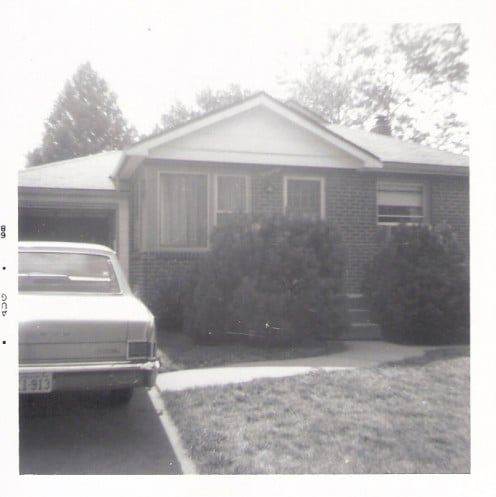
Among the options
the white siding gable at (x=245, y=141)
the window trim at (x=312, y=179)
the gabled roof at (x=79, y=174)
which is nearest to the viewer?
the gabled roof at (x=79, y=174)

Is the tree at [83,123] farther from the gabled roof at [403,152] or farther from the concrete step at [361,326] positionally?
the concrete step at [361,326]

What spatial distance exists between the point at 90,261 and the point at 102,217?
173 inches

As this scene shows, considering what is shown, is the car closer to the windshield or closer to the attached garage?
the windshield

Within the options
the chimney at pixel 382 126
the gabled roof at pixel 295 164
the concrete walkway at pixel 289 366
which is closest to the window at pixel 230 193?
the gabled roof at pixel 295 164

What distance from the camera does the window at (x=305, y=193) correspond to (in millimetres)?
8781

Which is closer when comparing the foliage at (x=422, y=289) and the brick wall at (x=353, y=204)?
the foliage at (x=422, y=289)

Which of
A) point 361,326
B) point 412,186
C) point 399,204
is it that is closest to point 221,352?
point 361,326

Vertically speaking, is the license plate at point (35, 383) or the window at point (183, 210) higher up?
the window at point (183, 210)

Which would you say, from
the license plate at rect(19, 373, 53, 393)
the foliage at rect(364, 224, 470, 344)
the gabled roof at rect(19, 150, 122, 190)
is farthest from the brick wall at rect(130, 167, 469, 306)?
the license plate at rect(19, 373, 53, 393)

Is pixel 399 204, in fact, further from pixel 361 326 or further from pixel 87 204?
pixel 87 204

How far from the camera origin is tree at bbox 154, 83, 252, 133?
9.66 m

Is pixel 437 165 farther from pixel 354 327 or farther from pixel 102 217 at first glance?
pixel 102 217

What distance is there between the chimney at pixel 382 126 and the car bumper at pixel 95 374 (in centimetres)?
615

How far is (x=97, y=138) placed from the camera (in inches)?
546
